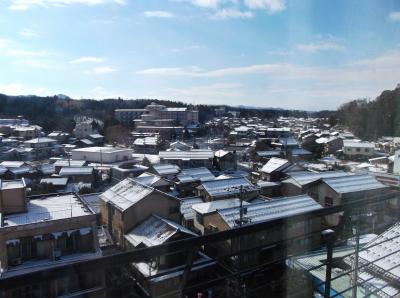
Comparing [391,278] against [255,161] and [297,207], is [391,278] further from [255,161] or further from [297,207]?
[255,161]

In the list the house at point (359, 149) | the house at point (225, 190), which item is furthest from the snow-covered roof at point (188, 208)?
the house at point (359, 149)

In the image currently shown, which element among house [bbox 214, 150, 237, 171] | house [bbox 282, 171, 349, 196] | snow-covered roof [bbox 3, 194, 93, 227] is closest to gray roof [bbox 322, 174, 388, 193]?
house [bbox 282, 171, 349, 196]

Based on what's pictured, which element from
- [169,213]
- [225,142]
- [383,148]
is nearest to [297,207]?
[169,213]

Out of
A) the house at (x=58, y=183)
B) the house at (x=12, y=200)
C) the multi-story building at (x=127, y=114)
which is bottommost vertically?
the house at (x=58, y=183)

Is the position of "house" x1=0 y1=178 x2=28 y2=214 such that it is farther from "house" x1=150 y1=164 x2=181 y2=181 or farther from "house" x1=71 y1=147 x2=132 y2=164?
"house" x1=71 y1=147 x2=132 y2=164

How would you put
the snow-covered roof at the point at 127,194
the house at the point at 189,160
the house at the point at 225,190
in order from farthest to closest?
the house at the point at 189,160
the house at the point at 225,190
the snow-covered roof at the point at 127,194

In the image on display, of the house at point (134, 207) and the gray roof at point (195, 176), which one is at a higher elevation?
the house at point (134, 207)

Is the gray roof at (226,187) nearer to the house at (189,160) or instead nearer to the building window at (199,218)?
the building window at (199,218)
